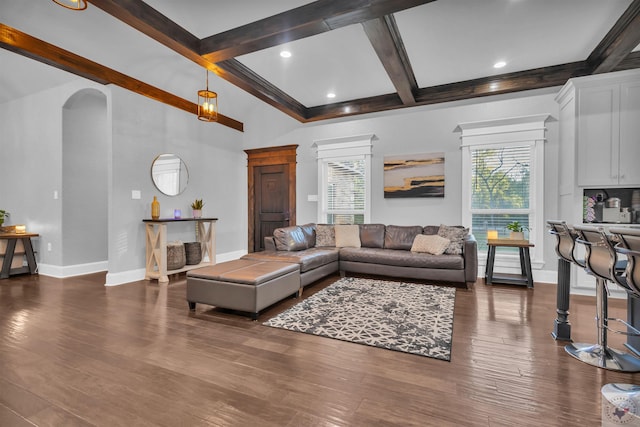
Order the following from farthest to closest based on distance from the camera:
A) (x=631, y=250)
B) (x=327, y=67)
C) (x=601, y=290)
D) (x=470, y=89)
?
(x=470, y=89)
(x=327, y=67)
(x=601, y=290)
(x=631, y=250)

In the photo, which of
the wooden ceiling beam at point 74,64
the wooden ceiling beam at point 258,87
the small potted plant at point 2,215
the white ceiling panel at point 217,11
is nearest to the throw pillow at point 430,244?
the wooden ceiling beam at point 258,87

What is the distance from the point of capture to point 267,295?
3027 mm

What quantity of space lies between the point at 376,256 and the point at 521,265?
2.12 metres

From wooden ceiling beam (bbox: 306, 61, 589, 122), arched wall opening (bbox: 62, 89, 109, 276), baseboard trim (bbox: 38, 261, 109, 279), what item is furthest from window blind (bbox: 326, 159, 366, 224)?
baseboard trim (bbox: 38, 261, 109, 279)

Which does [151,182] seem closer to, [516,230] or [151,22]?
[151,22]

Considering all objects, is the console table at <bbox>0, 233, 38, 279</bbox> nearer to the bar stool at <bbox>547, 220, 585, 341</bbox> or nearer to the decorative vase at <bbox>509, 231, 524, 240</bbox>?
the bar stool at <bbox>547, 220, 585, 341</bbox>

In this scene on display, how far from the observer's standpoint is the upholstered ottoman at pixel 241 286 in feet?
9.51

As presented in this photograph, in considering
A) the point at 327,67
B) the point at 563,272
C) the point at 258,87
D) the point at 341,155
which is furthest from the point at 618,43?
the point at 258,87

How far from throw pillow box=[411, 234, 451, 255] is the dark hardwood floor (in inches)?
52.4

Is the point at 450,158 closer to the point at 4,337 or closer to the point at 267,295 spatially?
the point at 267,295

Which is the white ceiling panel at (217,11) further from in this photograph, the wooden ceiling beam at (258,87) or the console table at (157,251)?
the console table at (157,251)

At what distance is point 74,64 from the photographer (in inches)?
150

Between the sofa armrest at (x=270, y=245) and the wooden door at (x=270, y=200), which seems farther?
the wooden door at (x=270, y=200)

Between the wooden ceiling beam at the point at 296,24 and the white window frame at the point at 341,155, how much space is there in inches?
106
